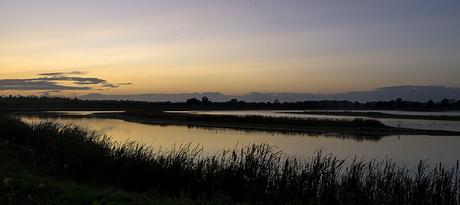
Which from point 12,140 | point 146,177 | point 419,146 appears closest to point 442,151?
point 419,146

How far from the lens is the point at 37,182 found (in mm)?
9742

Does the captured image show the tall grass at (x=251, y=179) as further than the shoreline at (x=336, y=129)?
No

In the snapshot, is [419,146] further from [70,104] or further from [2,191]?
[70,104]

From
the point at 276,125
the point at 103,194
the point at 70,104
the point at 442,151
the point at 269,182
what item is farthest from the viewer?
the point at 70,104

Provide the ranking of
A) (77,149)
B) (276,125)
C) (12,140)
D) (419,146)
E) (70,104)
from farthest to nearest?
(70,104) → (276,125) → (419,146) → (12,140) → (77,149)

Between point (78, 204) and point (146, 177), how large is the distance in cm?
539

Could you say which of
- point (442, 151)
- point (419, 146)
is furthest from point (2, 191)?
point (419, 146)

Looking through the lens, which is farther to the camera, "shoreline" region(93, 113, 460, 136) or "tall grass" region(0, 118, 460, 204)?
"shoreline" region(93, 113, 460, 136)

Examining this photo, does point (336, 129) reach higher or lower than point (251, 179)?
lower

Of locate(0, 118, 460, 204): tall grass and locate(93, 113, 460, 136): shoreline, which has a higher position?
locate(0, 118, 460, 204): tall grass

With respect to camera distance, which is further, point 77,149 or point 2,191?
point 77,149

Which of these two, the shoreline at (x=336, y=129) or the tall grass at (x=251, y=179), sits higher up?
the tall grass at (x=251, y=179)

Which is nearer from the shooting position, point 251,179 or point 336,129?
point 251,179

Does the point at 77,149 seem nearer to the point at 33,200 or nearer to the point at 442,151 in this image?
the point at 33,200
